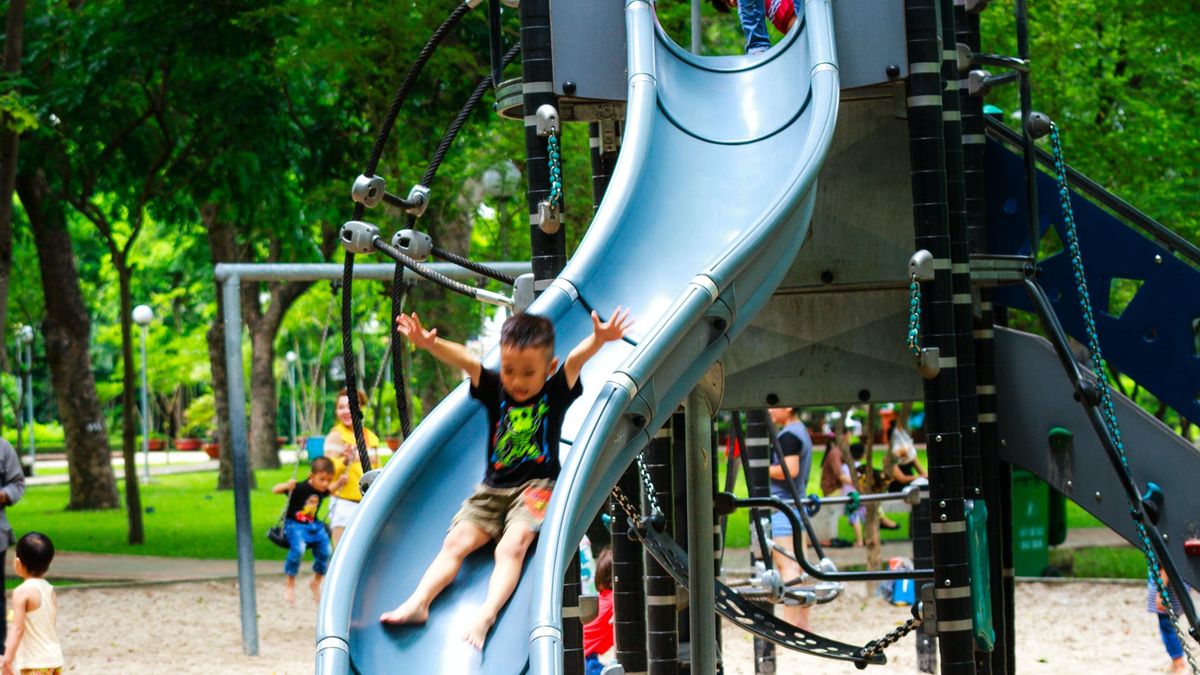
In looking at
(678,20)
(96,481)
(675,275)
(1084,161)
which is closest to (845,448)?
(1084,161)

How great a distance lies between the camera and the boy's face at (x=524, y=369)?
5.77 meters

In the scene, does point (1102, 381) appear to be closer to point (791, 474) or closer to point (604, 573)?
point (604, 573)

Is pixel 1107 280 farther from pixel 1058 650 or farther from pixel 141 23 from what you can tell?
pixel 141 23

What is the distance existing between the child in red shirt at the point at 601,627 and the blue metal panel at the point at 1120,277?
3.01 metres

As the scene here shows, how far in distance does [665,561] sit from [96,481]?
2050 cm

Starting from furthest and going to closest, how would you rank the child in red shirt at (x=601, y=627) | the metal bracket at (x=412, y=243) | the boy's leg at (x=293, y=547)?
the boy's leg at (x=293, y=547) → the child in red shirt at (x=601, y=627) → the metal bracket at (x=412, y=243)

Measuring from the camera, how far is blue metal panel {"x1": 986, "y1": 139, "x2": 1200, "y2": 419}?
834cm

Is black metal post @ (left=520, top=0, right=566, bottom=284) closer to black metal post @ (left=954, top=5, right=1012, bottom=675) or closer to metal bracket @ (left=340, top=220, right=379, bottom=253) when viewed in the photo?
metal bracket @ (left=340, top=220, right=379, bottom=253)

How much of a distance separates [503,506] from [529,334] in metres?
0.61

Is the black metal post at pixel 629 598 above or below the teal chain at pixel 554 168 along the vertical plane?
below

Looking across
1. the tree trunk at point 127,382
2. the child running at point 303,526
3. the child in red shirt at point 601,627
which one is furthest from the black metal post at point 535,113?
the tree trunk at point 127,382

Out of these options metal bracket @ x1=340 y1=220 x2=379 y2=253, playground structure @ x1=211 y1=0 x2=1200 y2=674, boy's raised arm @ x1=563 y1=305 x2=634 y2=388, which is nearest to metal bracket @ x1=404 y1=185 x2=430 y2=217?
playground structure @ x1=211 y1=0 x2=1200 y2=674

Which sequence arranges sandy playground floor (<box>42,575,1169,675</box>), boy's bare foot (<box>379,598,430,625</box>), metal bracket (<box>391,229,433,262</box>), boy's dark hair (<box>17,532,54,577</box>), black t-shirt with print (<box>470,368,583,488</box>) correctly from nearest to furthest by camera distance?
1. boy's bare foot (<box>379,598,430,625</box>)
2. black t-shirt with print (<box>470,368,583,488</box>)
3. metal bracket (<box>391,229,433,262</box>)
4. boy's dark hair (<box>17,532,54,577</box>)
5. sandy playground floor (<box>42,575,1169,675</box>)

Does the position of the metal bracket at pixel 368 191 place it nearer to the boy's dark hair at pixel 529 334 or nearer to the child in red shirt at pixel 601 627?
the boy's dark hair at pixel 529 334
